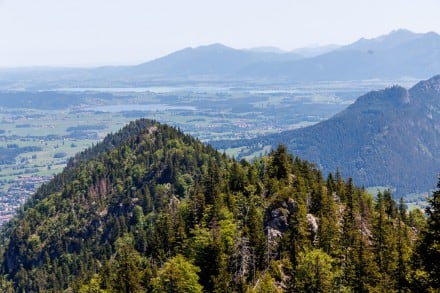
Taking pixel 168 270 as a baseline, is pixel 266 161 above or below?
above

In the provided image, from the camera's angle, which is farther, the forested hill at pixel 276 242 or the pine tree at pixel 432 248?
the forested hill at pixel 276 242

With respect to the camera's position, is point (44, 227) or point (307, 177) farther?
point (44, 227)

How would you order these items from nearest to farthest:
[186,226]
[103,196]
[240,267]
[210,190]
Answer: [240,267], [186,226], [210,190], [103,196]

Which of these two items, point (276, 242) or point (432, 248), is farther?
point (276, 242)

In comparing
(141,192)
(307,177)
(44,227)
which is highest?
(307,177)

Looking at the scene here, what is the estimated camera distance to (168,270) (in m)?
69.4

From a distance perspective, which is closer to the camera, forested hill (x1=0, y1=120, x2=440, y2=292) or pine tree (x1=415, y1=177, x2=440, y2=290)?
pine tree (x1=415, y1=177, x2=440, y2=290)

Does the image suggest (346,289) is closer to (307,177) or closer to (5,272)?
(307,177)

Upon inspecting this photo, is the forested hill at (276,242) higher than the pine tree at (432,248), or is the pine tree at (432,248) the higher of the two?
the pine tree at (432,248)

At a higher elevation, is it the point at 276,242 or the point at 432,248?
the point at 432,248

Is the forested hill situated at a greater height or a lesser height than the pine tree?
lesser

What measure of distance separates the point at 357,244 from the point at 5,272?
137441mm

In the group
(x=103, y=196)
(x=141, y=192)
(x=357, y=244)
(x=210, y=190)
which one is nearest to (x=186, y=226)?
(x=210, y=190)

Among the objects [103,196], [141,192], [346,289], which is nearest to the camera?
[346,289]
